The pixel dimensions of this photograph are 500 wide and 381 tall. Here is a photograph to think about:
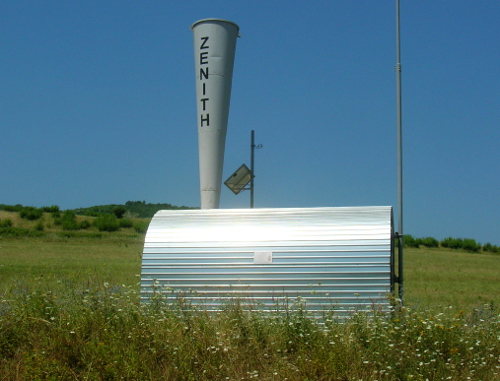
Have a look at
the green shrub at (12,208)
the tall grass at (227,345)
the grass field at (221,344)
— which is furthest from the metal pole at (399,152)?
the green shrub at (12,208)

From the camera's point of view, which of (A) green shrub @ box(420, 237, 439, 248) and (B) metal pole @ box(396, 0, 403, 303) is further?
(A) green shrub @ box(420, 237, 439, 248)

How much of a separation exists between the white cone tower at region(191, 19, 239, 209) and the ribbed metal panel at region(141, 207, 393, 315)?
452 centimetres

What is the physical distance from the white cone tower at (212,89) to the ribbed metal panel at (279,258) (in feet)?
14.8

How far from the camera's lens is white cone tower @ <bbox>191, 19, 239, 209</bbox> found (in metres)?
15.6

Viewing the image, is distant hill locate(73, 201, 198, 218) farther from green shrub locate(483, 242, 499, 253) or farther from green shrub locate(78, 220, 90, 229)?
green shrub locate(483, 242, 499, 253)

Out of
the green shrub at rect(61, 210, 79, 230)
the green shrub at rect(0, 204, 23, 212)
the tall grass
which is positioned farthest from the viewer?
the green shrub at rect(0, 204, 23, 212)

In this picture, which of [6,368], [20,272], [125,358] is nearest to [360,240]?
[125,358]

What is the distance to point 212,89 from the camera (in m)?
15.7

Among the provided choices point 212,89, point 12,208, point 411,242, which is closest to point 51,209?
point 12,208

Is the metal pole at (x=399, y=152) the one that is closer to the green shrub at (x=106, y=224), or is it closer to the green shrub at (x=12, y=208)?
the green shrub at (x=106, y=224)

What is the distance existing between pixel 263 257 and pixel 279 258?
11.1 inches

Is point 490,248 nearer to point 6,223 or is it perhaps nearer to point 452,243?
point 452,243

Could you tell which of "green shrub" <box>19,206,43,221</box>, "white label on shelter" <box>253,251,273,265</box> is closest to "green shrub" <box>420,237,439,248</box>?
"green shrub" <box>19,206,43,221</box>

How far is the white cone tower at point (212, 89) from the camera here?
1559cm
